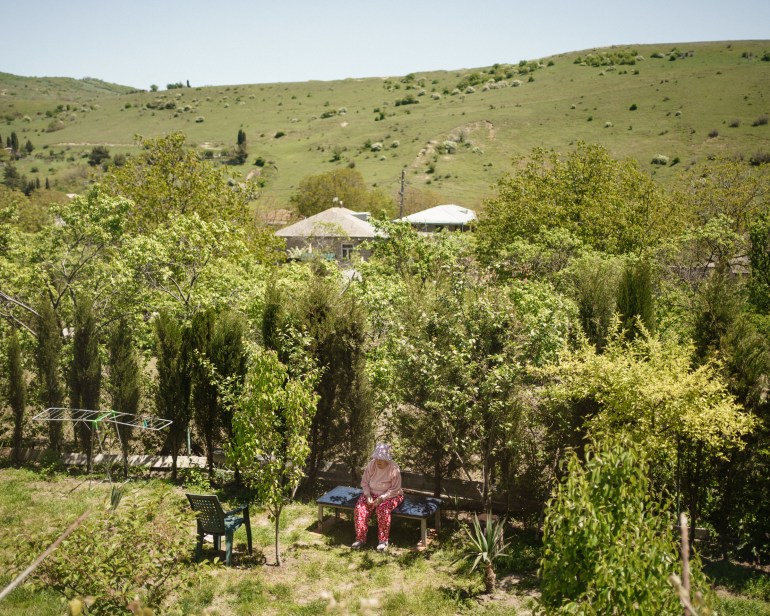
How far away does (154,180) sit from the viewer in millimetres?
24484

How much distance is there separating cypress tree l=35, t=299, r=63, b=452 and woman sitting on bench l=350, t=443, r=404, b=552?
7701 millimetres

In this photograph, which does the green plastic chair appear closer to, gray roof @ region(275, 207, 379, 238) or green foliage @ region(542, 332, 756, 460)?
green foliage @ region(542, 332, 756, 460)

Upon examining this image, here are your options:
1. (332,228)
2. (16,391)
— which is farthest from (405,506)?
(332,228)

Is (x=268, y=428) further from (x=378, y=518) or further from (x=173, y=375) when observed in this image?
(x=173, y=375)

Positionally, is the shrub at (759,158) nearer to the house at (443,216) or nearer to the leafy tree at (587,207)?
the house at (443,216)

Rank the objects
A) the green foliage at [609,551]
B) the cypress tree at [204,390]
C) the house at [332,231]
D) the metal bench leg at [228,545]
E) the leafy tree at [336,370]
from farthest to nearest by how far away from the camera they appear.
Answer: the house at [332,231] → the cypress tree at [204,390] → the leafy tree at [336,370] → the metal bench leg at [228,545] → the green foliage at [609,551]

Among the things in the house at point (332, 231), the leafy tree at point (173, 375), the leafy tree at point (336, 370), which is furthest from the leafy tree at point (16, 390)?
the house at point (332, 231)

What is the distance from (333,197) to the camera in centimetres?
5650

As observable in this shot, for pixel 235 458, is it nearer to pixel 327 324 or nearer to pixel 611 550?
pixel 327 324

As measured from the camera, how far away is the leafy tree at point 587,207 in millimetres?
25297

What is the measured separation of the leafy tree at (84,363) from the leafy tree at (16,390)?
1.13 m

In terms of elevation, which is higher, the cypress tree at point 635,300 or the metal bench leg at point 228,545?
the cypress tree at point 635,300

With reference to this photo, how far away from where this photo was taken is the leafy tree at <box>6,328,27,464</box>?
13250mm

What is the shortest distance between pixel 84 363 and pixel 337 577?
7.75 meters
